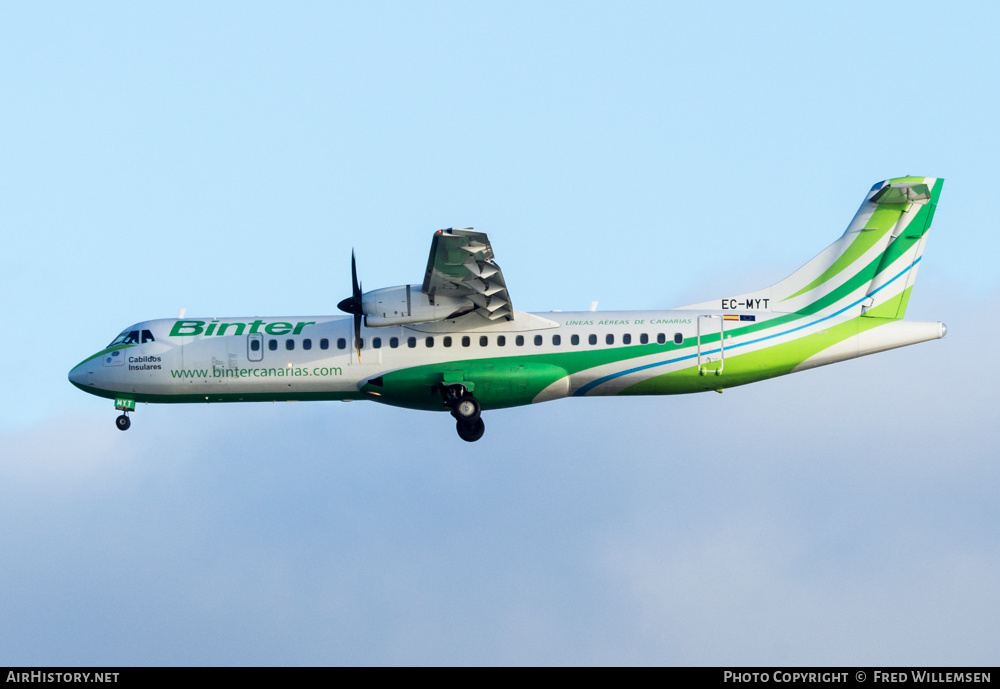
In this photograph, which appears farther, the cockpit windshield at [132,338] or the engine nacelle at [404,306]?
the cockpit windshield at [132,338]

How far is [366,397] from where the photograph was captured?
1337 inches

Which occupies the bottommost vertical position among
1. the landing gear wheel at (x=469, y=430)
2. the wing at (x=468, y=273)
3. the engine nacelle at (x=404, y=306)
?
the landing gear wheel at (x=469, y=430)

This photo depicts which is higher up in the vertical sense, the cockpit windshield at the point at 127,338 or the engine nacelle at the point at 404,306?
the engine nacelle at the point at 404,306

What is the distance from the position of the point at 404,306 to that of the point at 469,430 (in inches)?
142

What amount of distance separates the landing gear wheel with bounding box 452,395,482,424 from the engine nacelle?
85.9 inches

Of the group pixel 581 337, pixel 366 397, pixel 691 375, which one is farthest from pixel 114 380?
pixel 691 375

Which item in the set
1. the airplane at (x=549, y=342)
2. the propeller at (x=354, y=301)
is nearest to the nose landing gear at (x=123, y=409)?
the airplane at (x=549, y=342)

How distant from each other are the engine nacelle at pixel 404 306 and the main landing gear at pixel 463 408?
1928 millimetres

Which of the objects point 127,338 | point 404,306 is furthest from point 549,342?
point 127,338

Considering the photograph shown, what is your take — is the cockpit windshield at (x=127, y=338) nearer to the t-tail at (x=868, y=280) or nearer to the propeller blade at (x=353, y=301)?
the propeller blade at (x=353, y=301)

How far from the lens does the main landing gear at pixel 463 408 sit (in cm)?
3284

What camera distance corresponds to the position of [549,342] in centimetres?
3319
